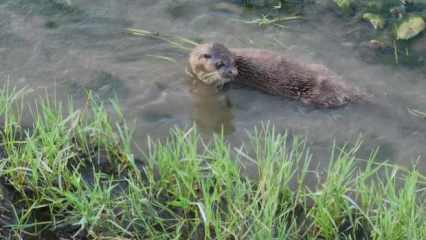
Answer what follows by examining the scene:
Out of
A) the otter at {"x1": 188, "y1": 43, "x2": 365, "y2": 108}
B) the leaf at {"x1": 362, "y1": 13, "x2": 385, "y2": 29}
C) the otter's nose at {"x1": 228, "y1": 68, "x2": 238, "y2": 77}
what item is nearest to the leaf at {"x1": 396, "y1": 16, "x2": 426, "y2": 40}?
the leaf at {"x1": 362, "y1": 13, "x2": 385, "y2": 29}

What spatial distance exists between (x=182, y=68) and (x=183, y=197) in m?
1.92

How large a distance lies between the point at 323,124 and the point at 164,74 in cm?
134

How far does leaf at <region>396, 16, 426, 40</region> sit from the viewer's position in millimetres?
6254

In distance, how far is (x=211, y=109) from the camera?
5754 mm

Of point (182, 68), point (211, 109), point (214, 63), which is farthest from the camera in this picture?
point (182, 68)

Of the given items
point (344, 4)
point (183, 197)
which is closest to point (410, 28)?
point (344, 4)

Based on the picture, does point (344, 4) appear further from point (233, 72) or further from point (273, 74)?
point (233, 72)

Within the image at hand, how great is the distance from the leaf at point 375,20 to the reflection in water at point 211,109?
4.82 feet

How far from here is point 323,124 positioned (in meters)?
5.52

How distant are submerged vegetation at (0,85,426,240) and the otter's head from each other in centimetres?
108

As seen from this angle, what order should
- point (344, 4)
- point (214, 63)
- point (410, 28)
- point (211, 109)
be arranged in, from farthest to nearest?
point (344, 4), point (410, 28), point (211, 109), point (214, 63)

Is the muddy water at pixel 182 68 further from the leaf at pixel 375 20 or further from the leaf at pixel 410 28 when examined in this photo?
the leaf at pixel 410 28

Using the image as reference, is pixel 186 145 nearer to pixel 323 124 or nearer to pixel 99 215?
pixel 99 215

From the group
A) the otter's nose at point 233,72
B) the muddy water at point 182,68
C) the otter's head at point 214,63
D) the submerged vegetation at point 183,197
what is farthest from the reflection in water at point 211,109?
the submerged vegetation at point 183,197
